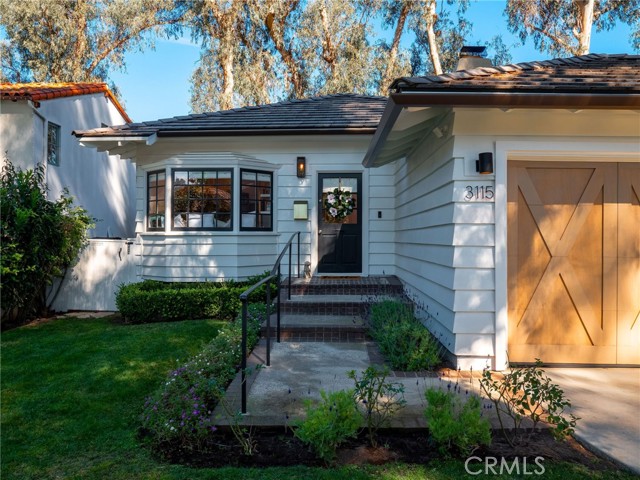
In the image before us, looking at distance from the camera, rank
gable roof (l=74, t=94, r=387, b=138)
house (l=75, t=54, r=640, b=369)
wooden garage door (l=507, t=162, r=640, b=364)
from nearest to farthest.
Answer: house (l=75, t=54, r=640, b=369) < wooden garage door (l=507, t=162, r=640, b=364) < gable roof (l=74, t=94, r=387, b=138)

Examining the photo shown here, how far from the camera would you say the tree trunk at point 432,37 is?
1591 centimetres

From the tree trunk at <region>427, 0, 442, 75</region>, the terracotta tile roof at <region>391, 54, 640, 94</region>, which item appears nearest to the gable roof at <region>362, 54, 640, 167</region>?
the terracotta tile roof at <region>391, 54, 640, 94</region>

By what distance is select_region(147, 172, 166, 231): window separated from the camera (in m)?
8.20

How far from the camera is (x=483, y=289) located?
4.37 meters

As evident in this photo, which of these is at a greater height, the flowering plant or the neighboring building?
the neighboring building

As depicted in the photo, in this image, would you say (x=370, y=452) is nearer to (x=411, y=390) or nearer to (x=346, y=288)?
(x=411, y=390)

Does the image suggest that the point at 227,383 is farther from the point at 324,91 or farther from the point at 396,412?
the point at 324,91

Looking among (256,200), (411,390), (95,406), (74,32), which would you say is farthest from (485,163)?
(74,32)

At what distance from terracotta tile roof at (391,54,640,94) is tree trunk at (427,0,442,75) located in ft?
40.6

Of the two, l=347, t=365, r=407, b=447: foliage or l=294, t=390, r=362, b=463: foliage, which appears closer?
l=294, t=390, r=362, b=463: foliage

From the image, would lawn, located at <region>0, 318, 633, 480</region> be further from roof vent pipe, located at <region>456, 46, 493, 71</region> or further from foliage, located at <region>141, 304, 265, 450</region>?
roof vent pipe, located at <region>456, 46, 493, 71</region>

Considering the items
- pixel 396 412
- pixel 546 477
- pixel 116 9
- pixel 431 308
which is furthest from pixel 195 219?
pixel 116 9

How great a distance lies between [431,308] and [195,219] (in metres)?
4.56

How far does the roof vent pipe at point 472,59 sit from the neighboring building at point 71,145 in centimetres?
819
